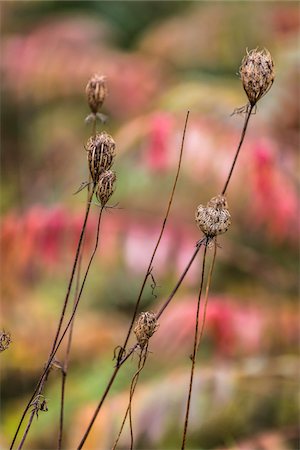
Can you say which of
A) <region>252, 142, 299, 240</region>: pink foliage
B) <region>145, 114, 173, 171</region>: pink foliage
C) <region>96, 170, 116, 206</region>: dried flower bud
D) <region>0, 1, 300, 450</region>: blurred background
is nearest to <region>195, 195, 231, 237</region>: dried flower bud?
<region>96, 170, 116, 206</region>: dried flower bud

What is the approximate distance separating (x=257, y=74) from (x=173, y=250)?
3.93 feet

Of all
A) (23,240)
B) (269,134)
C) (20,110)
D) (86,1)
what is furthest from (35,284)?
(86,1)

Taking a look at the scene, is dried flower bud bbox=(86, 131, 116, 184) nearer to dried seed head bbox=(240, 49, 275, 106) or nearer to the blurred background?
dried seed head bbox=(240, 49, 275, 106)

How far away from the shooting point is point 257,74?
771mm

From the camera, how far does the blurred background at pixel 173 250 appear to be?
1.74 meters

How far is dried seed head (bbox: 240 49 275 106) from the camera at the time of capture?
771 millimetres

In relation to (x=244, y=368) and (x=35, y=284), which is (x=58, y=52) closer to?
(x=35, y=284)

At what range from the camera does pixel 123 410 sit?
5.23 ft

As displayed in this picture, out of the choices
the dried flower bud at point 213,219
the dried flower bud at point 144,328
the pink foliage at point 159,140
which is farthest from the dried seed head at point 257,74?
the pink foliage at point 159,140

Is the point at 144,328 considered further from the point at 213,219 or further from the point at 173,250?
the point at 173,250

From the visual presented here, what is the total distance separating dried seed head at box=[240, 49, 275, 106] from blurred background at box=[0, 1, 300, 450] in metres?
0.91

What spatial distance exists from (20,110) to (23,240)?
310cm

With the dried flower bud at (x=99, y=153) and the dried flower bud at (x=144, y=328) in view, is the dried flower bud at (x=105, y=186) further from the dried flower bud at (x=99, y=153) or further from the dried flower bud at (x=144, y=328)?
the dried flower bud at (x=144, y=328)

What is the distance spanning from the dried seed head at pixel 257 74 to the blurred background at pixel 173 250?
2.98 ft
